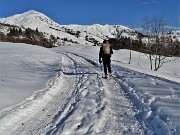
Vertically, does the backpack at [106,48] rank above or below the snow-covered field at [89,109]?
above

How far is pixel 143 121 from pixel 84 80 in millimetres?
7666

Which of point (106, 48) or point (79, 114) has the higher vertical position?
point (106, 48)

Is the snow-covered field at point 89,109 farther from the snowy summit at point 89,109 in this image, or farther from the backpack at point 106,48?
the backpack at point 106,48

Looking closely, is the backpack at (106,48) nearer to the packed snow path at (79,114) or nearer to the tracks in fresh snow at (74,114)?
the packed snow path at (79,114)

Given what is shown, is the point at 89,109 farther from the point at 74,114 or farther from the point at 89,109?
the point at 74,114

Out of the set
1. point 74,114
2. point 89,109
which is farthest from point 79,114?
point 89,109

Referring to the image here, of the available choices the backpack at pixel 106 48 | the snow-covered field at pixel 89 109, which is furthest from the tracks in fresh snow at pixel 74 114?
the backpack at pixel 106 48

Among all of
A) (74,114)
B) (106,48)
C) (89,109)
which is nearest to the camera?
(74,114)

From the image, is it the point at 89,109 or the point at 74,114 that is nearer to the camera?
the point at 74,114

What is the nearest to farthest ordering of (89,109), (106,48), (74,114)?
(74,114) → (89,109) → (106,48)

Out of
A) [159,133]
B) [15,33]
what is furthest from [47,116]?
[15,33]

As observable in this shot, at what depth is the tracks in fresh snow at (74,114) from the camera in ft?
23.4

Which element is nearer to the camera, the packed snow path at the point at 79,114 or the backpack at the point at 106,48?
the packed snow path at the point at 79,114

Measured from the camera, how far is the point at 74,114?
834 centimetres
